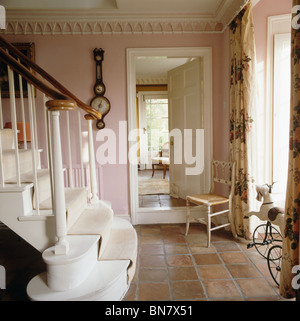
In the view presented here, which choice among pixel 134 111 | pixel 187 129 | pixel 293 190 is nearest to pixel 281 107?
pixel 187 129

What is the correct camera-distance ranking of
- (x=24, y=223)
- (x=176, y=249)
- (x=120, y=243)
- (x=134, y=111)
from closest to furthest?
(x=24, y=223) < (x=120, y=243) < (x=176, y=249) < (x=134, y=111)

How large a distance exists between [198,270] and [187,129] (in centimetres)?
227

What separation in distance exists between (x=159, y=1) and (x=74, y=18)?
1.14 meters

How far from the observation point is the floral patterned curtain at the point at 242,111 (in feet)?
9.49

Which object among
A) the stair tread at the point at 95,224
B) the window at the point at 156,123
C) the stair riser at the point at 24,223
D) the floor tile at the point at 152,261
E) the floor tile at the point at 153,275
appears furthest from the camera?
the window at the point at 156,123

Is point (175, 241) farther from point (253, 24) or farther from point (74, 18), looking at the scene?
point (74, 18)

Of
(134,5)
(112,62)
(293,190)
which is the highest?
(134,5)

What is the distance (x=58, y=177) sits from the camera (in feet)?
5.66

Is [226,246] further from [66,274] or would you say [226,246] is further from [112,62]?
[112,62]

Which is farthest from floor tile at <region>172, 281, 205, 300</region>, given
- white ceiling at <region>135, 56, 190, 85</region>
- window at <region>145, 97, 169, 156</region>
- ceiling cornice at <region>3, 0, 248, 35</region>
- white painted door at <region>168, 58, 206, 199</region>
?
window at <region>145, 97, 169, 156</region>

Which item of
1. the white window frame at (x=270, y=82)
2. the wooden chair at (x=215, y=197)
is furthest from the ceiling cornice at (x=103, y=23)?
the wooden chair at (x=215, y=197)

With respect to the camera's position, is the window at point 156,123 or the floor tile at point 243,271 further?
the window at point 156,123

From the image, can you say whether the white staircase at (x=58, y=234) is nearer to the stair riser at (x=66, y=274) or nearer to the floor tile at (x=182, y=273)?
the stair riser at (x=66, y=274)

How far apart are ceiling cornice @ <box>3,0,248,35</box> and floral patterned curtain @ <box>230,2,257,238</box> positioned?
20.9 inches
